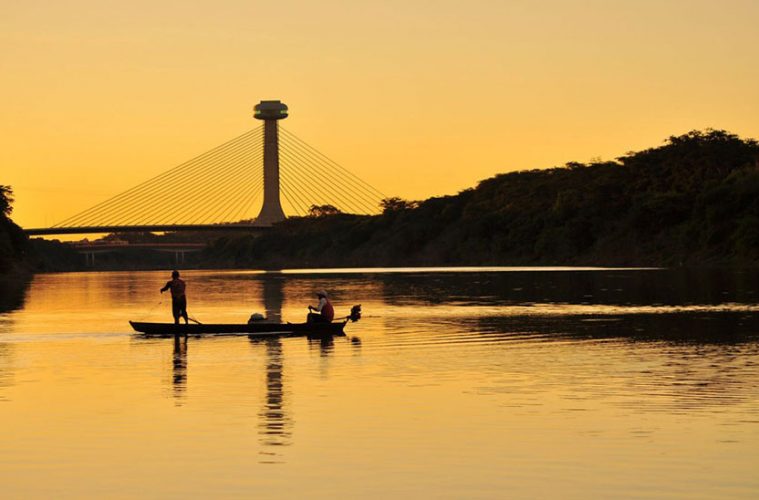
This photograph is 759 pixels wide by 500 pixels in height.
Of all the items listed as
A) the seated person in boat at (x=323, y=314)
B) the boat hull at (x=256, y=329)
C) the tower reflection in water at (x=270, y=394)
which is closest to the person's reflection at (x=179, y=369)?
the tower reflection in water at (x=270, y=394)

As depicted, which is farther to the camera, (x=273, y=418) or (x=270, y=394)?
(x=270, y=394)

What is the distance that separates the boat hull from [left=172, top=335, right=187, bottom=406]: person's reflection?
0.39m

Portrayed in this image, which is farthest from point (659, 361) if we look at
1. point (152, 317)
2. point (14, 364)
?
point (152, 317)

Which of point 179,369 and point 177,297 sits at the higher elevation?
point 177,297

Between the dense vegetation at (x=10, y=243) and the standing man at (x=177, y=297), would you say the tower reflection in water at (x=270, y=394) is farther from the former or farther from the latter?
the dense vegetation at (x=10, y=243)

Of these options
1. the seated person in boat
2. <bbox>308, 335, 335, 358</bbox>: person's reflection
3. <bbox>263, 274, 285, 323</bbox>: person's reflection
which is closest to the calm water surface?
<bbox>308, 335, 335, 358</bbox>: person's reflection

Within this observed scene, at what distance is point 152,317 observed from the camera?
2224 inches

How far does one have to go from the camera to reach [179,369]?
31.3m

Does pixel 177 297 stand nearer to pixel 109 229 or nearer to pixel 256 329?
pixel 256 329

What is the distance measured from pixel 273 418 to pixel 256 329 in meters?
18.6

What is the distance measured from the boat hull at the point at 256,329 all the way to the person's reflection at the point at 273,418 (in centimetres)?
911

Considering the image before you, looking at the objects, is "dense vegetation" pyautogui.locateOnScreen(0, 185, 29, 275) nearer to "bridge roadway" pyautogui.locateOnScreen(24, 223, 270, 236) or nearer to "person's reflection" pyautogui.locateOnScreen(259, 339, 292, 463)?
"bridge roadway" pyautogui.locateOnScreen(24, 223, 270, 236)

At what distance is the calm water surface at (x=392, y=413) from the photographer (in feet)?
55.8

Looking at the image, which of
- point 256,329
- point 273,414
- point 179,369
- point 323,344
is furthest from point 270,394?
point 256,329
